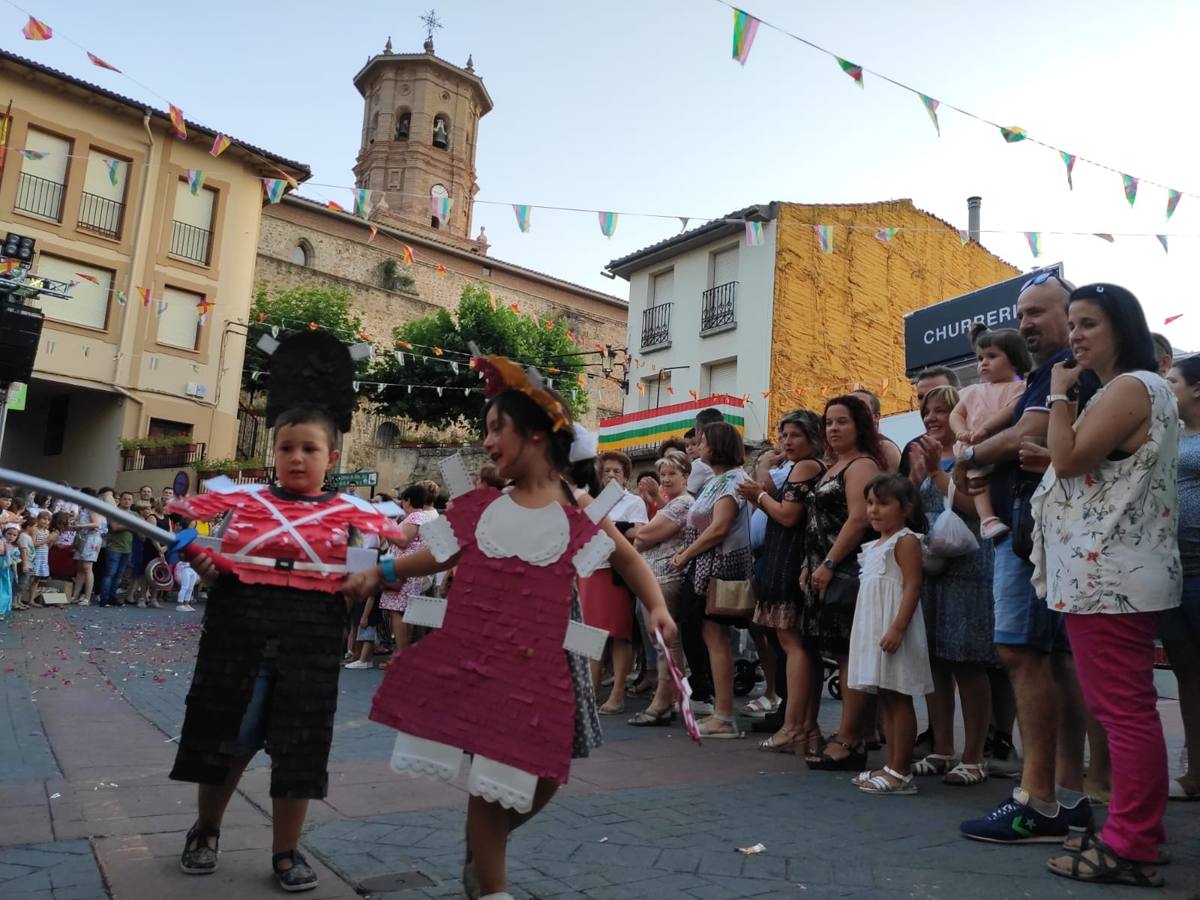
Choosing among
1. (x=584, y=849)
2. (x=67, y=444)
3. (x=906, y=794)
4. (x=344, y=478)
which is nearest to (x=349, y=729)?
(x=584, y=849)

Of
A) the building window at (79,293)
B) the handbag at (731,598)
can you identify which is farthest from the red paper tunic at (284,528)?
the building window at (79,293)

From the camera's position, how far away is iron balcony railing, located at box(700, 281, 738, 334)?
2627 cm

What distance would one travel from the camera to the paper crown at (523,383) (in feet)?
9.31

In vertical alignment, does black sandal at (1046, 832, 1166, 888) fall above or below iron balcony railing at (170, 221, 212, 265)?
below

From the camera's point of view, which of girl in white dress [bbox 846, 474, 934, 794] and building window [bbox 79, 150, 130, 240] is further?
building window [bbox 79, 150, 130, 240]

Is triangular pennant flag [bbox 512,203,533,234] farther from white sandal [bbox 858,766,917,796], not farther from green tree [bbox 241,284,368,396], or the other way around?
green tree [bbox 241,284,368,396]

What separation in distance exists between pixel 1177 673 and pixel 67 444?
30254mm

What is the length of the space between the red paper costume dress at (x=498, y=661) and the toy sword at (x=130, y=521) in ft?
2.38

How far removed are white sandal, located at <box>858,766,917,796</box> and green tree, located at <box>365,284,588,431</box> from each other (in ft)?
90.7

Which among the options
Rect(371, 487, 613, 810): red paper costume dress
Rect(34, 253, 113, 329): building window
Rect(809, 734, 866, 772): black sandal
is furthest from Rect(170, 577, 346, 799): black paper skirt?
Rect(34, 253, 113, 329): building window

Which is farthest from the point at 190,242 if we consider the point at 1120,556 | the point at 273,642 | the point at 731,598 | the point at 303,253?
the point at 1120,556

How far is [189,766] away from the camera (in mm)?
2945

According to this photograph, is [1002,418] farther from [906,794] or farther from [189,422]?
[189,422]

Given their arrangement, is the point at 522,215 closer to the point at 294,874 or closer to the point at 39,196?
the point at 294,874
